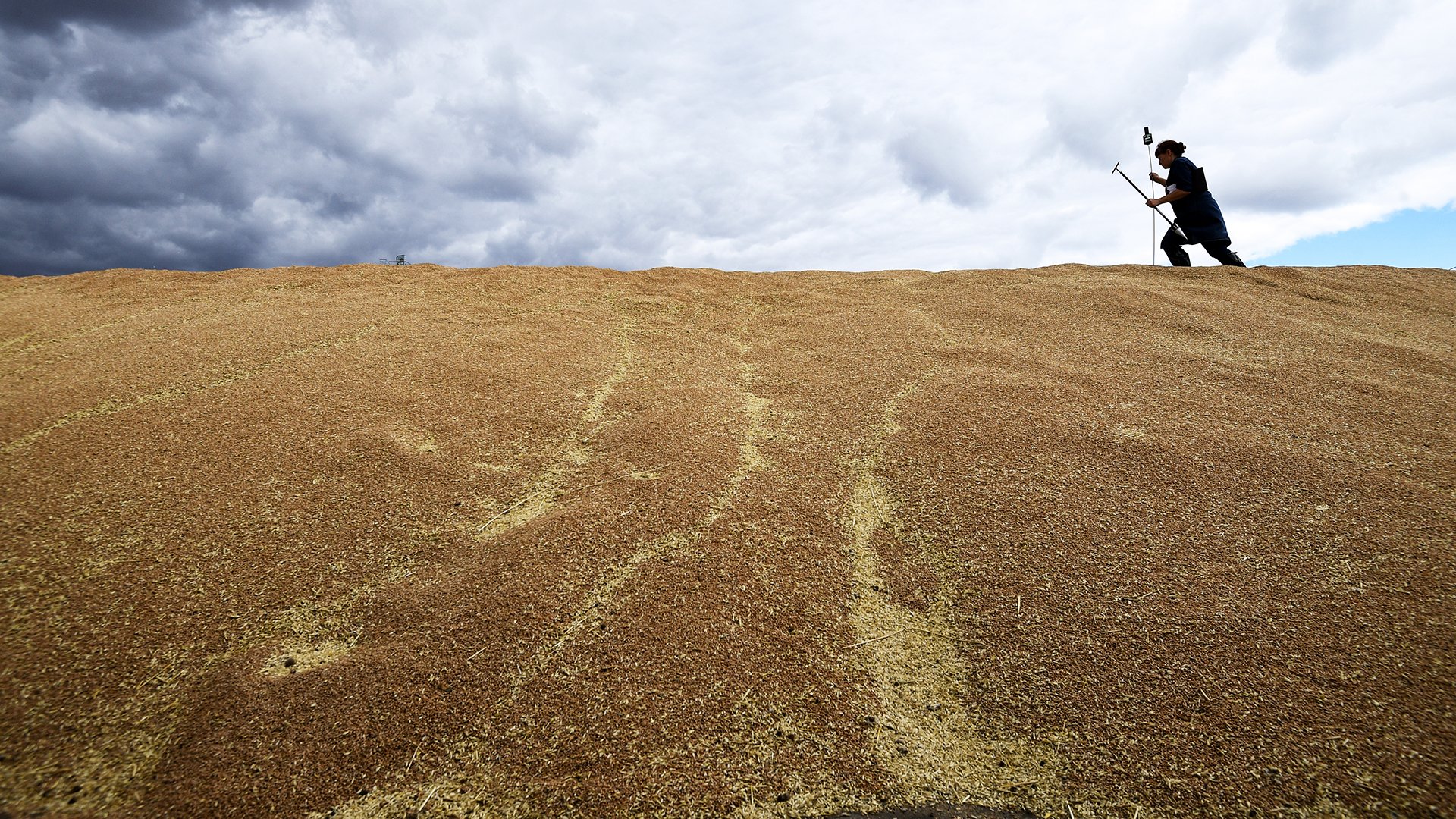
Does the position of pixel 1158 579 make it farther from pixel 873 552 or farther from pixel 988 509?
pixel 873 552

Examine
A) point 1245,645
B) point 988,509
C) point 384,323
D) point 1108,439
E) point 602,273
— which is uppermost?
point 602,273

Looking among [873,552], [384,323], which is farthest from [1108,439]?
[384,323]

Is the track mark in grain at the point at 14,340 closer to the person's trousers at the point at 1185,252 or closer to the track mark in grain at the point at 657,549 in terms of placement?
the track mark in grain at the point at 657,549

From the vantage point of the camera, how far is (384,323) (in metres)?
5.16

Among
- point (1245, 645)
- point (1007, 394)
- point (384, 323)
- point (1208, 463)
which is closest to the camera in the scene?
point (1245, 645)

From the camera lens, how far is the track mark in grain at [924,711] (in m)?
1.85

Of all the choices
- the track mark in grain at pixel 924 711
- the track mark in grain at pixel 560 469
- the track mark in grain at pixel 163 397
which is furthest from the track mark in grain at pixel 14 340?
the track mark in grain at pixel 924 711

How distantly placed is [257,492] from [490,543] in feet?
3.92

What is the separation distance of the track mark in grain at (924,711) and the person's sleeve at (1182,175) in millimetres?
7628

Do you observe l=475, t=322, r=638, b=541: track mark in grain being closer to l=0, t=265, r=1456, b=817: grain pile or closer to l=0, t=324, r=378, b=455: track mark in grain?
l=0, t=265, r=1456, b=817: grain pile

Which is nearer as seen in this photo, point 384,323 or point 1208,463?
point 1208,463

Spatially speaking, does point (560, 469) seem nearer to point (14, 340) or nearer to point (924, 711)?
point (924, 711)

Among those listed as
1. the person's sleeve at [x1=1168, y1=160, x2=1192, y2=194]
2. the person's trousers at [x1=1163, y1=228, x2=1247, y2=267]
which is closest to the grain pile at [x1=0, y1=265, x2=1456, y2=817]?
the person's trousers at [x1=1163, y1=228, x2=1247, y2=267]

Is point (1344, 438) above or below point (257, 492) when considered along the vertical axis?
above
